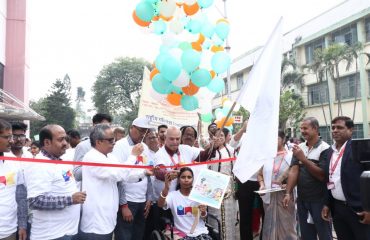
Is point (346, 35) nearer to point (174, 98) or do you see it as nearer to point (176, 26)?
point (176, 26)

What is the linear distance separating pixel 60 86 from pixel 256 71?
44644 mm

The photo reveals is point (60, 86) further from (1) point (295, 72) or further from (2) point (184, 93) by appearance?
(2) point (184, 93)

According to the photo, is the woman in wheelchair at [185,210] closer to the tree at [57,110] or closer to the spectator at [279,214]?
the spectator at [279,214]

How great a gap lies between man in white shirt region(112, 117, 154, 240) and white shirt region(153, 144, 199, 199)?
13 centimetres

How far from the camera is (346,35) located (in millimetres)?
24203

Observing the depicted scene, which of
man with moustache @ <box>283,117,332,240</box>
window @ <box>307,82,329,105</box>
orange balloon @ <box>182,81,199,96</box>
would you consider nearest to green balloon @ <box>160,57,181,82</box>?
orange balloon @ <box>182,81,199,96</box>

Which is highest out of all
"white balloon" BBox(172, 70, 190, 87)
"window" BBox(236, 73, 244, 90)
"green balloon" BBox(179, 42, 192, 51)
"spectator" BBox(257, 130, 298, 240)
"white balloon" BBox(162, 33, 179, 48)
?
"window" BBox(236, 73, 244, 90)

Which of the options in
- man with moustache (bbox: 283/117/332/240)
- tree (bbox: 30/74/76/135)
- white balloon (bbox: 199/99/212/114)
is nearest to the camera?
man with moustache (bbox: 283/117/332/240)

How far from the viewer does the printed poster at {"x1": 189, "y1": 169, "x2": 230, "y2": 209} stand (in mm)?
3633

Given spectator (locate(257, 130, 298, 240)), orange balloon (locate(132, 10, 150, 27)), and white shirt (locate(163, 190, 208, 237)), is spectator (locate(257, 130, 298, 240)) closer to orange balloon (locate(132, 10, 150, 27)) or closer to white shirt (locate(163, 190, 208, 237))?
white shirt (locate(163, 190, 208, 237))

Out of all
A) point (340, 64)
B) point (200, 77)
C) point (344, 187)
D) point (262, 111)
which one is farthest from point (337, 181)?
point (340, 64)

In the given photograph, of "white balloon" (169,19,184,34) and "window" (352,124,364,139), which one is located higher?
"white balloon" (169,19,184,34)

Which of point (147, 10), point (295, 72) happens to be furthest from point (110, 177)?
point (295, 72)

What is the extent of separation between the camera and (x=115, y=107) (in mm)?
42969
